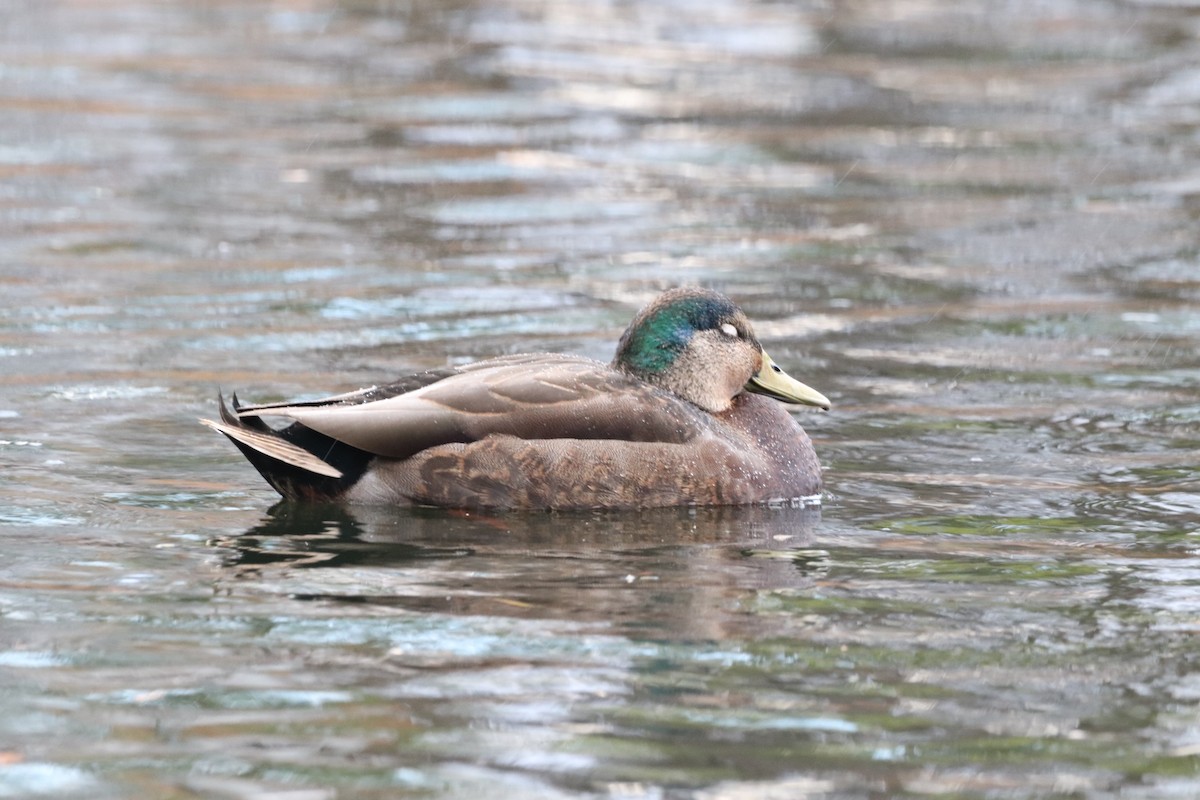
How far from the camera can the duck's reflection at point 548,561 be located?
713 cm

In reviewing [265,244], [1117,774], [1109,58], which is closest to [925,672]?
[1117,774]

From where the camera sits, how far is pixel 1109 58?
21891 mm

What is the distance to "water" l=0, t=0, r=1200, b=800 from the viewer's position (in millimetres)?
5953

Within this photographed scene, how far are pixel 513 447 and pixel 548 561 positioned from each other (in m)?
0.80

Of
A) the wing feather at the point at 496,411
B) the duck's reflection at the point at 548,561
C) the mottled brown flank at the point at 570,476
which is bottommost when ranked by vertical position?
the duck's reflection at the point at 548,561

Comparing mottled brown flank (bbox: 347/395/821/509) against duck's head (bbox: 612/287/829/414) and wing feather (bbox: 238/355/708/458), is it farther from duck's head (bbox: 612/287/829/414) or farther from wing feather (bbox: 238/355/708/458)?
duck's head (bbox: 612/287/829/414)

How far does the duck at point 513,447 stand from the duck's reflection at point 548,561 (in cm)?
9

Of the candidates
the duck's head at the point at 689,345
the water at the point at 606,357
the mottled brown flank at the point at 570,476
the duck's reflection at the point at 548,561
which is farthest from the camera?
the duck's head at the point at 689,345

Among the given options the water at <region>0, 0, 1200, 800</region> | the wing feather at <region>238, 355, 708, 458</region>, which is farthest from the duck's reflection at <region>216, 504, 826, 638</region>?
the wing feather at <region>238, 355, 708, 458</region>

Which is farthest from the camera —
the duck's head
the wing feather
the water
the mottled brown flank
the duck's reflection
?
the duck's head

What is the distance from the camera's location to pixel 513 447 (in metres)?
8.38

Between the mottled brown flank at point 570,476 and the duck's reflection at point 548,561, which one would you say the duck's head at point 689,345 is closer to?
the mottled brown flank at point 570,476

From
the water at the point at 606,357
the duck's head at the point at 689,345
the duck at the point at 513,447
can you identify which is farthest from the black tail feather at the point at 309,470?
the duck's head at the point at 689,345

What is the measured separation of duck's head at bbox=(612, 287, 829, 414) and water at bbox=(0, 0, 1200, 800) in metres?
0.66
